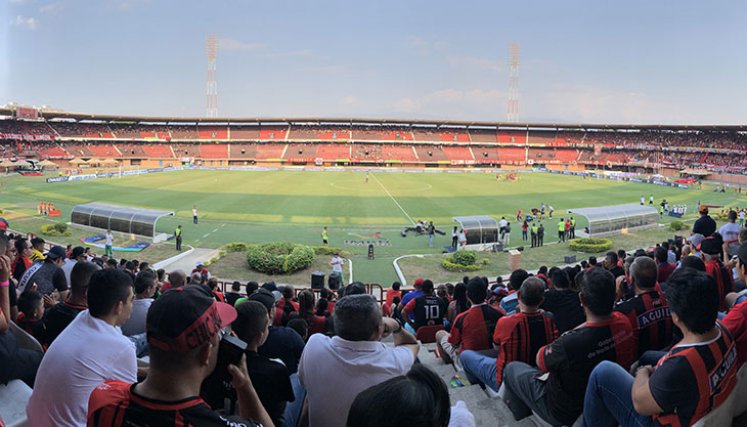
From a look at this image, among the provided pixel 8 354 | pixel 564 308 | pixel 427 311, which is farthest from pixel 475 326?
pixel 8 354

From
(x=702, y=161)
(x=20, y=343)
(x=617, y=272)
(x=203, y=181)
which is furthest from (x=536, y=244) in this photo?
(x=702, y=161)

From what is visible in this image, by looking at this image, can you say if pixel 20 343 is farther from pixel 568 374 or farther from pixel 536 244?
pixel 536 244

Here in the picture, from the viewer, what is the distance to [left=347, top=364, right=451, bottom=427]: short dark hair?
2.05 meters

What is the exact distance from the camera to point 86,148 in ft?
293

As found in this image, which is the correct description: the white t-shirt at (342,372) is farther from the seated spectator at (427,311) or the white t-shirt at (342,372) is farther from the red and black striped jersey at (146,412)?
the seated spectator at (427,311)

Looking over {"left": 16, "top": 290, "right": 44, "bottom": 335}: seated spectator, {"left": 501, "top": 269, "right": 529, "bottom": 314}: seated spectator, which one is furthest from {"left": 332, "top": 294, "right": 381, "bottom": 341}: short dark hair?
{"left": 501, "top": 269, "right": 529, "bottom": 314}: seated spectator

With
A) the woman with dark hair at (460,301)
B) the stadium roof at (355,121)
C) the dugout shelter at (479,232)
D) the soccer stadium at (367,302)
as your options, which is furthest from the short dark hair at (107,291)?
the stadium roof at (355,121)

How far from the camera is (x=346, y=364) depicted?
3.74 meters

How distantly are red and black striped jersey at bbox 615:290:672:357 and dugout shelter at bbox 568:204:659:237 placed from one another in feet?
82.1

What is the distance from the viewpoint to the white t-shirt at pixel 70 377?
356 cm

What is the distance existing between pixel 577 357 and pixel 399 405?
117 inches

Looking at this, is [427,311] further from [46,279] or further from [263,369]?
[46,279]

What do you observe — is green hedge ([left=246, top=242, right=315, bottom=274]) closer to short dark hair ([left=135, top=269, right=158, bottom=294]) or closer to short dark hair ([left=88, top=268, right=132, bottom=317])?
short dark hair ([left=135, top=269, right=158, bottom=294])

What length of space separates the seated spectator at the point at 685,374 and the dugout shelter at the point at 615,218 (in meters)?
27.2
